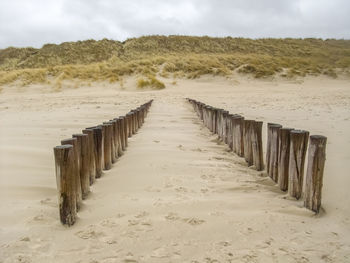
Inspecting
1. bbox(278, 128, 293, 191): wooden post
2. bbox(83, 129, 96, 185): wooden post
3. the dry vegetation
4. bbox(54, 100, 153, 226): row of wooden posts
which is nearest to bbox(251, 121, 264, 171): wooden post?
bbox(278, 128, 293, 191): wooden post

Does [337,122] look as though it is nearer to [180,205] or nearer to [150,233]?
[180,205]

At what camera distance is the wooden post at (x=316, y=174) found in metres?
2.73

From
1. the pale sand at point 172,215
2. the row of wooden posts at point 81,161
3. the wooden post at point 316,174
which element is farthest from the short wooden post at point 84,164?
the wooden post at point 316,174

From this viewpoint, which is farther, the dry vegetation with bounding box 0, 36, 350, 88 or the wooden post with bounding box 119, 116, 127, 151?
the dry vegetation with bounding box 0, 36, 350, 88

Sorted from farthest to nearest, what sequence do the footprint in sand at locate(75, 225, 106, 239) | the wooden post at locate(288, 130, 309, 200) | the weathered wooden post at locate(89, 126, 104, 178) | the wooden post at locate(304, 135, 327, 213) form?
the weathered wooden post at locate(89, 126, 104, 178) < the wooden post at locate(288, 130, 309, 200) < the wooden post at locate(304, 135, 327, 213) < the footprint in sand at locate(75, 225, 106, 239)

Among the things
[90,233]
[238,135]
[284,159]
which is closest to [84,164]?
[90,233]

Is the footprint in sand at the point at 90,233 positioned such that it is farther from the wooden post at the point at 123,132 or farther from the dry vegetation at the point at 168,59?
the dry vegetation at the point at 168,59

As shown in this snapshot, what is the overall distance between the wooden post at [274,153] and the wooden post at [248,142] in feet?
2.07

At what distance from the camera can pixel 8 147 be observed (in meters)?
4.94

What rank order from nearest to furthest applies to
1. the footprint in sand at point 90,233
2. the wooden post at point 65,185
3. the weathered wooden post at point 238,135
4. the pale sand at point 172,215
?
the pale sand at point 172,215 < the footprint in sand at point 90,233 < the wooden post at point 65,185 < the weathered wooden post at point 238,135

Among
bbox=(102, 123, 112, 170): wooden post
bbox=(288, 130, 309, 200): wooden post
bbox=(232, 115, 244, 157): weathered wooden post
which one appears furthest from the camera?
bbox=(232, 115, 244, 157): weathered wooden post

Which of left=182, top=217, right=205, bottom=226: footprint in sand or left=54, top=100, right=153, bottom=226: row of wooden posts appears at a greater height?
left=54, top=100, right=153, bottom=226: row of wooden posts

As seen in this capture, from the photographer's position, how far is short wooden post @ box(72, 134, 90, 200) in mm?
Result: 3107

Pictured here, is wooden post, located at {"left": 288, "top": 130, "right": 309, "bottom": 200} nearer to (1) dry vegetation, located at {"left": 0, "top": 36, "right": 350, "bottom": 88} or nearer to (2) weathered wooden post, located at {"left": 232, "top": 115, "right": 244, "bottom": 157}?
(2) weathered wooden post, located at {"left": 232, "top": 115, "right": 244, "bottom": 157}
